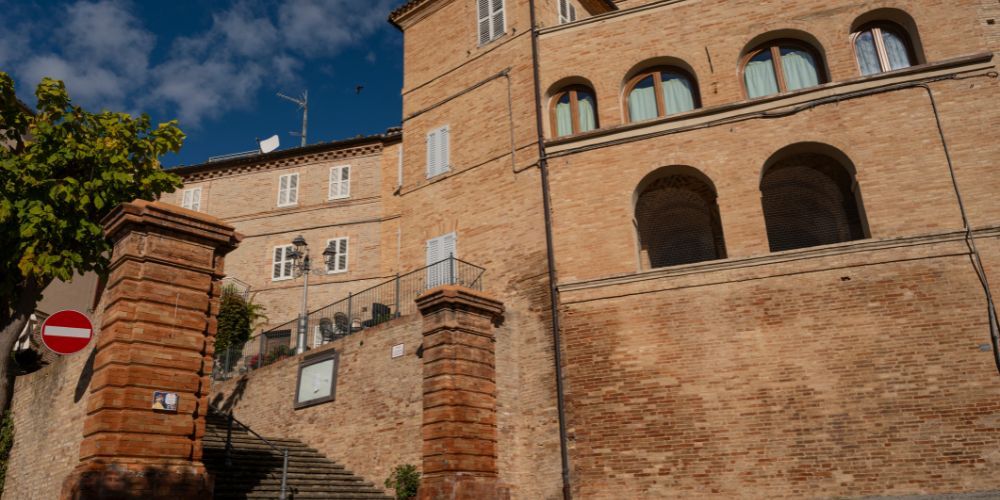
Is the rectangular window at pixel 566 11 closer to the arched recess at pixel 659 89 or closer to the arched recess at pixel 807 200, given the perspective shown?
the arched recess at pixel 659 89

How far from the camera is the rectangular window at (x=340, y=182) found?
28.0m

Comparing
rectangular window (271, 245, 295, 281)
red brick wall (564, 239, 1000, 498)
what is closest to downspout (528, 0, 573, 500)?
red brick wall (564, 239, 1000, 498)

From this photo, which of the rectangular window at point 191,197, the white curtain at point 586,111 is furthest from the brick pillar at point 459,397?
the rectangular window at point 191,197

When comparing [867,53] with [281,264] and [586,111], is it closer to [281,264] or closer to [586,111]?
[586,111]

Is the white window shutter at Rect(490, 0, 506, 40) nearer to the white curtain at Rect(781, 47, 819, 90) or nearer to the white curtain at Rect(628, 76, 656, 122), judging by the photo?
the white curtain at Rect(628, 76, 656, 122)

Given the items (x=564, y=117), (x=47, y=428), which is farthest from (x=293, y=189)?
(x=47, y=428)

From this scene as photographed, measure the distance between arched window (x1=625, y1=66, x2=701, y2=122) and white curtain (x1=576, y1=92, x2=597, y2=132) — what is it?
892mm

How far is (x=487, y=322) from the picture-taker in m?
15.7

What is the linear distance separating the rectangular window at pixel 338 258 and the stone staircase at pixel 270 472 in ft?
33.2

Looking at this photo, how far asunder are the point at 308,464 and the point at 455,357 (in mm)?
4080


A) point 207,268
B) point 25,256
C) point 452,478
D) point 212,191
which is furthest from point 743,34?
point 212,191

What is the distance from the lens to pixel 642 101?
1742 cm

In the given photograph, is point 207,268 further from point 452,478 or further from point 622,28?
point 622,28

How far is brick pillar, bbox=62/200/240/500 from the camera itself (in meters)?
8.76
